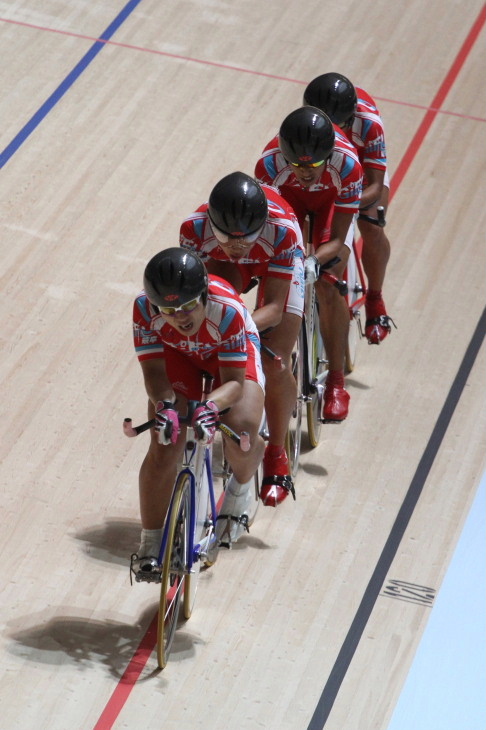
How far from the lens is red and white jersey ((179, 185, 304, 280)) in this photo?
451cm

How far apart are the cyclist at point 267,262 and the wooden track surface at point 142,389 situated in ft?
1.19

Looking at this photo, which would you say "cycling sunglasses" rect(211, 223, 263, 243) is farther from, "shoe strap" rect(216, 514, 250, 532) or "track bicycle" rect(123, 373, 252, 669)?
"shoe strap" rect(216, 514, 250, 532)

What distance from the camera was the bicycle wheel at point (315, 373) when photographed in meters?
5.22

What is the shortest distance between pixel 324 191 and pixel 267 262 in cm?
64

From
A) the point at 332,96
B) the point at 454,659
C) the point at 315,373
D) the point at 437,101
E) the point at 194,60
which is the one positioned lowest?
the point at 437,101

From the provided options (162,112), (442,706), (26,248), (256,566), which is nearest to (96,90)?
(162,112)

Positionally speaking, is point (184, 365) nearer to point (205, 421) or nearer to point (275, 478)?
point (205, 421)

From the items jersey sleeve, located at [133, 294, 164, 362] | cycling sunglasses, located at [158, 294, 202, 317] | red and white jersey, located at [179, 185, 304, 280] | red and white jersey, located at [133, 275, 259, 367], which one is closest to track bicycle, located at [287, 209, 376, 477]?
red and white jersey, located at [179, 185, 304, 280]

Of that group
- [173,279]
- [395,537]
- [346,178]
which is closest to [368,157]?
[346,178]

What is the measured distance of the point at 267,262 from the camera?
4.57 meters

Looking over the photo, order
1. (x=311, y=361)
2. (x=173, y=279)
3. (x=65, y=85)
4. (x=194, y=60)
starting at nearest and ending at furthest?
1. (x=173, y=279)
2. (x=311, y=361)
3. (x=65, y=85)
4. (x=194, y=60)

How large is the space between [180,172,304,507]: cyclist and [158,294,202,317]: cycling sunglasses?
0.46m

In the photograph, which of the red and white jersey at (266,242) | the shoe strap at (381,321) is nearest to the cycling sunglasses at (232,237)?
the red and white jersey at (266,242)

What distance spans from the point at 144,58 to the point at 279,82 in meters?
0.88
